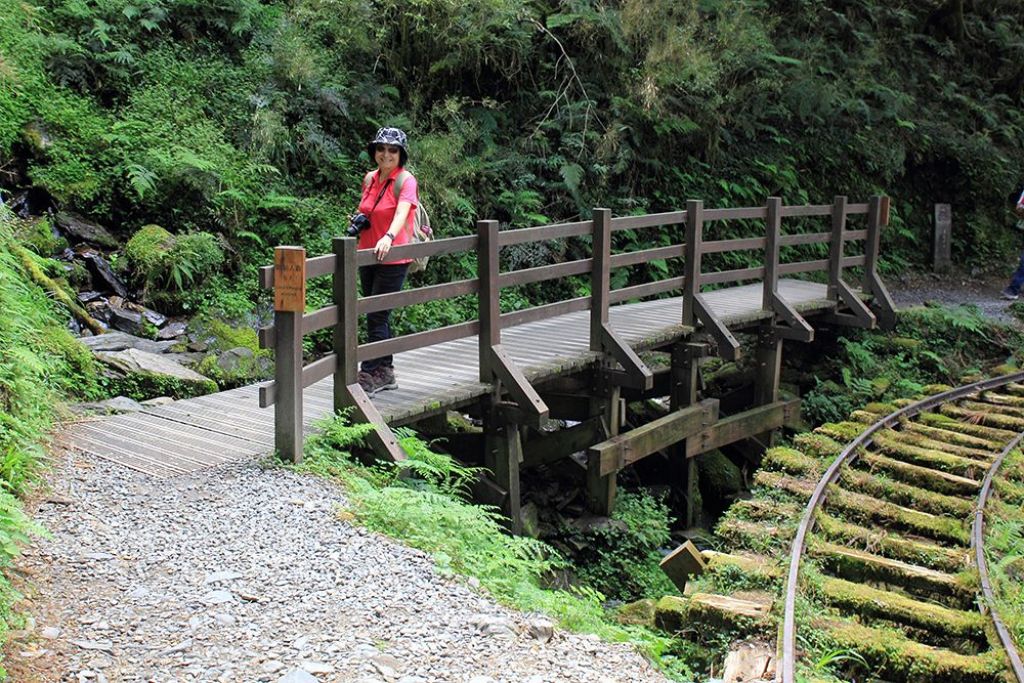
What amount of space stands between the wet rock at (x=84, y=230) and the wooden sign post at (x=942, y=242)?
15.0 metres

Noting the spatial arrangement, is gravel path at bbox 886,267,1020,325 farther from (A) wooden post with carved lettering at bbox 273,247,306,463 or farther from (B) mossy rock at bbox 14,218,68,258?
(B) mossy rock at bbox 14,218,68,258

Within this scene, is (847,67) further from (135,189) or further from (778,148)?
(135,189)

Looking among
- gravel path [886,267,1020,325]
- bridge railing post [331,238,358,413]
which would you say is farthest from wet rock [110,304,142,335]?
gravel path [886,267,1020,325]

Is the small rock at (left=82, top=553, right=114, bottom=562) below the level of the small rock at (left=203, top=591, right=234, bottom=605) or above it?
above

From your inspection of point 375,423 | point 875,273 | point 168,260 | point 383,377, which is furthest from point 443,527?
point 875,273

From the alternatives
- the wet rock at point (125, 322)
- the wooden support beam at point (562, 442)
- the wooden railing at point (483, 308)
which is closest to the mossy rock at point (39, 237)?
the wet rock at point (125, 322)

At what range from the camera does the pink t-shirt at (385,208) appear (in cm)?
733

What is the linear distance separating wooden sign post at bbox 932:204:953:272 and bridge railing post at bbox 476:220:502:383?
1347 cm

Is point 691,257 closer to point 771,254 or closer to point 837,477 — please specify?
point 771,254

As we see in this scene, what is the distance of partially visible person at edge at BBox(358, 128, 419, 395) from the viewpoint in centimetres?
723

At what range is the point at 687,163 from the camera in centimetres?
1617

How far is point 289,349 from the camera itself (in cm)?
641

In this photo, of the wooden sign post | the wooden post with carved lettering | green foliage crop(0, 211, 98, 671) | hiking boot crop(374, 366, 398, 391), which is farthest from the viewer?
the wooden sign post

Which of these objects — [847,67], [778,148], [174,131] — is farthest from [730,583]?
[847,67]
